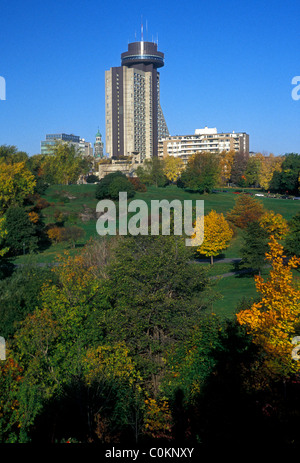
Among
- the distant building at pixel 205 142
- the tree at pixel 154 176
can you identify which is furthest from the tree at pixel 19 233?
the distant building at pixel 205 142

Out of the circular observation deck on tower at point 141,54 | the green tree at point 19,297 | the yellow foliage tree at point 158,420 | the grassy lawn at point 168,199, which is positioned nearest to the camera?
the yellow foliage tree at point 158,420

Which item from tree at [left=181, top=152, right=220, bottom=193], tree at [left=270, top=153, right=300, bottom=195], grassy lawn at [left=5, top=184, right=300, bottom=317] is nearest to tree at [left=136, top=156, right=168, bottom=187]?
tree at [left=181, top=152, right=220, bottom=193]

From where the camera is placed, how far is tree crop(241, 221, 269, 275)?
4081 cm

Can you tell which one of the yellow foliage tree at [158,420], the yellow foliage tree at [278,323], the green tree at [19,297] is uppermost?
the yellow foliage tree at [278,323]

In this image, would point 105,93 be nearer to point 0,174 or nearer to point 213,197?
point 213,197

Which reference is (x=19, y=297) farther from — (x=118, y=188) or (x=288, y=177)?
(x=288, y=177)

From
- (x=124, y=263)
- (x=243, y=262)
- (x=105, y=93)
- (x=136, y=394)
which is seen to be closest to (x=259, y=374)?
(x=136, y=394)

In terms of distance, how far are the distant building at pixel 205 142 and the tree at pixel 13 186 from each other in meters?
104

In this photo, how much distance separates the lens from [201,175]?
95.1 meters

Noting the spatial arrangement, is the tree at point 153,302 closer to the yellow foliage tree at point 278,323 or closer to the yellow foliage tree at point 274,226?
the yellow foliage tree at point 278,323

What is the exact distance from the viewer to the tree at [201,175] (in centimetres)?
9425

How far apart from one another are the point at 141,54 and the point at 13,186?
146m

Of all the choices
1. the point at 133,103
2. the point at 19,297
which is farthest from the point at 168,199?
the point at 133,103

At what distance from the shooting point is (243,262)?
44.9m
